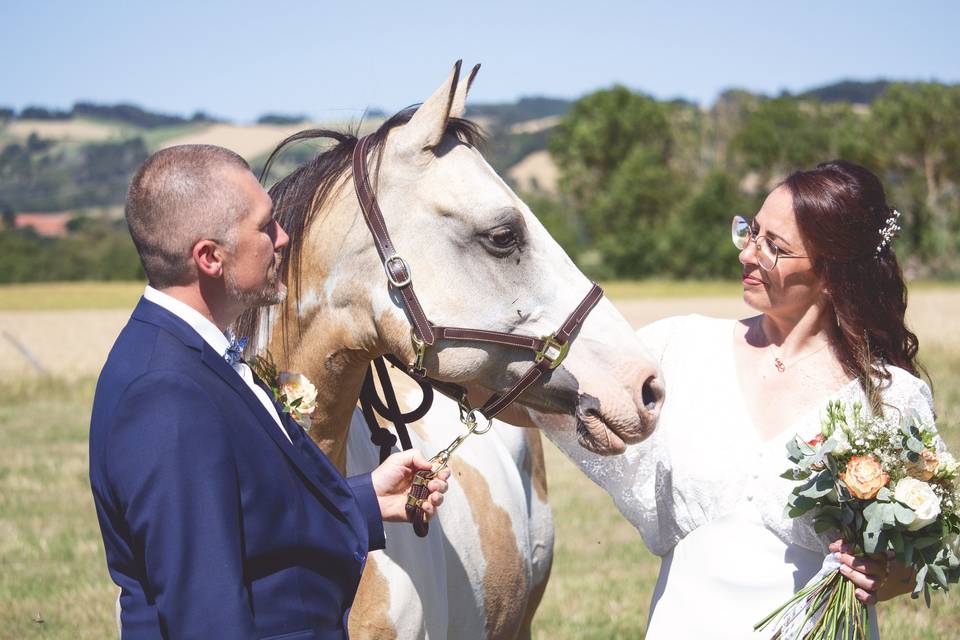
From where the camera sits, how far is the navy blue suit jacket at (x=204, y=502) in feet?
5.26

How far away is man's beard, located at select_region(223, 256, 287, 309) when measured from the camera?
6.22 feet

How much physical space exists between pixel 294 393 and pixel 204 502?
0.89 meters

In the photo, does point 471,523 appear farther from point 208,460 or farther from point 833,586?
point 208,460

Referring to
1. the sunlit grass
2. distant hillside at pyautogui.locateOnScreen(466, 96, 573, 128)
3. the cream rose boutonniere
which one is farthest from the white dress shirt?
distant hillside at pyautogui.locateOnScreen(466, 96, 573, 128)

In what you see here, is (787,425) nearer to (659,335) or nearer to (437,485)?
(659,335)

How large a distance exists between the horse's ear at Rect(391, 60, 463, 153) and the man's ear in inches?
40.8

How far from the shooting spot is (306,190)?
290cm

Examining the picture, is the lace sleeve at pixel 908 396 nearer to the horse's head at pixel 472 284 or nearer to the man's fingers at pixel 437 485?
the horse's head at pixel 472 284

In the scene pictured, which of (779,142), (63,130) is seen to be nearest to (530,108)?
(63,130)

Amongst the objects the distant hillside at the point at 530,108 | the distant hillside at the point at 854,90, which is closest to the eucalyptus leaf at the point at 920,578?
the distant hillside at the point at 530,108

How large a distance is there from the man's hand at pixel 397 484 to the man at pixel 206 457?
0.45 m

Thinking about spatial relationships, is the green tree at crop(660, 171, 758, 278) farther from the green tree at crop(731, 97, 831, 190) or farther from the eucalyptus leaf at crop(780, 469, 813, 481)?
the eucalyptus leaf at crop(780, 469, 813, 481)

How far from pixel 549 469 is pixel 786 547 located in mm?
7548

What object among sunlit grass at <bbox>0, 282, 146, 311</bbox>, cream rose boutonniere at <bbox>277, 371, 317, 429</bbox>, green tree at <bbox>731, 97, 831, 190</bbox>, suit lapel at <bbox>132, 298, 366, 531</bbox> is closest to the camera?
suit lapel at <bbox>132, 298, 366, 531</bbox>
